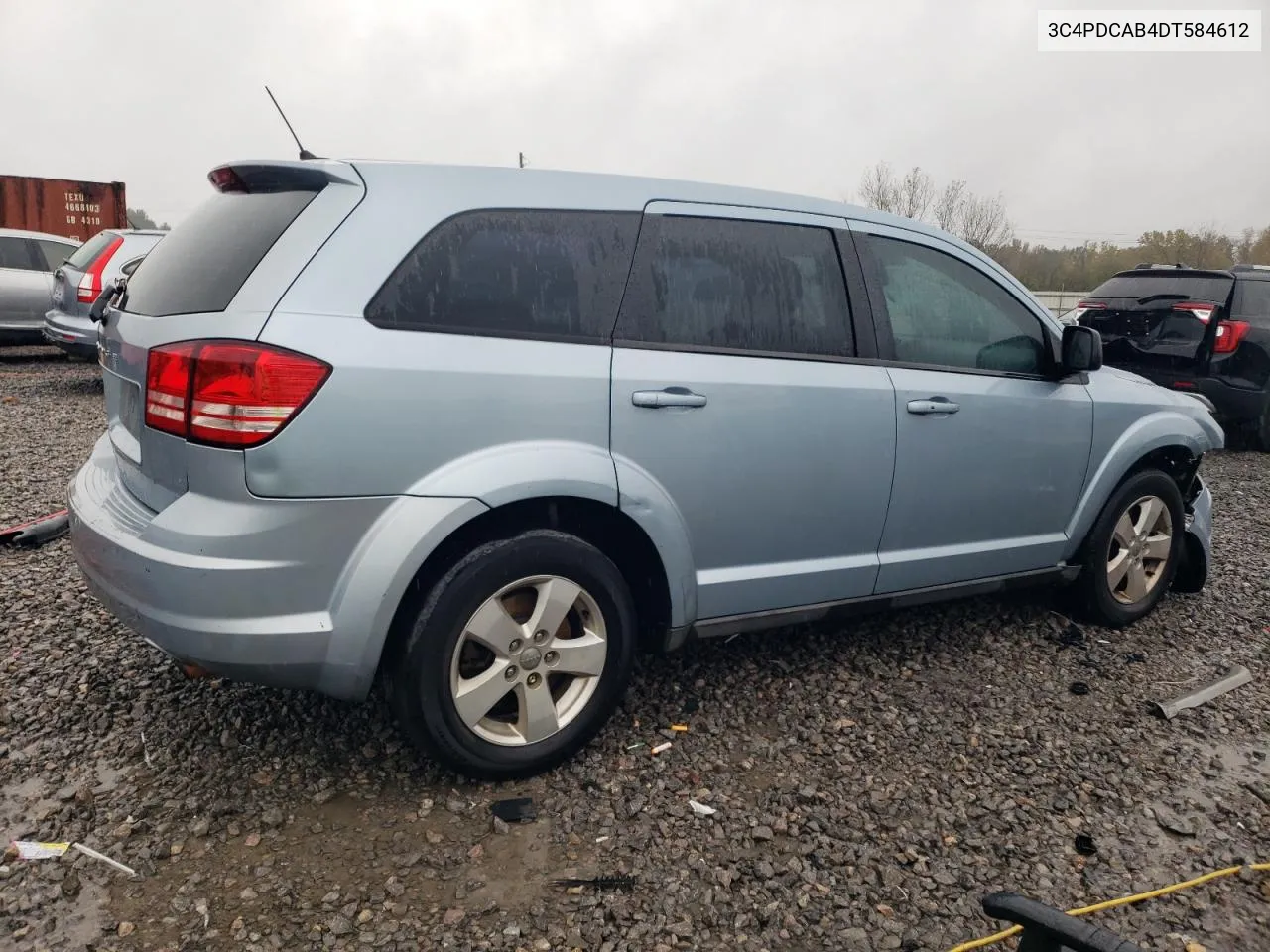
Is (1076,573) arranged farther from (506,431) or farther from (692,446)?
(506,431)

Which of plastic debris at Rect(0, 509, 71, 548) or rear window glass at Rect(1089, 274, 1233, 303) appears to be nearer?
plastic debris at Rect(0, 509, 71, 548)

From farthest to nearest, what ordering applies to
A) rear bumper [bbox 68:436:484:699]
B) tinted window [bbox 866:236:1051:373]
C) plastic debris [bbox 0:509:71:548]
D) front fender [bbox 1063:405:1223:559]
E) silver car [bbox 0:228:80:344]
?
1. silver car [bbox 0:228:80:344]
2. plastic debris [bbox 0:509:71:548]
3. front fender [bbox 1063:405:1223:559]
4. tinted window [bbox 866:236:1051:373]
5. rear bumper [bbox 68:436:484:699]

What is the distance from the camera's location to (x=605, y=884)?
2.32 m

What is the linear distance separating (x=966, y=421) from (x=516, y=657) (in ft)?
6.23

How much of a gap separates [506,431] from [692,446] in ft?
2.00

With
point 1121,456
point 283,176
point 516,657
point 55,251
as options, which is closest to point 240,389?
point 283,176

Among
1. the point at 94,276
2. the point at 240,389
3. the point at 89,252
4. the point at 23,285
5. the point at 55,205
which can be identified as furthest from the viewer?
the point at 55,205

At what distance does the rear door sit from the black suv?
5.97 m

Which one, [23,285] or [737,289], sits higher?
[23,285]

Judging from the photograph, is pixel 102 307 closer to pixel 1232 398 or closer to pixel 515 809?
pixel 515 809

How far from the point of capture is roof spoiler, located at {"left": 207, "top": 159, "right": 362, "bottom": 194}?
2.46 m

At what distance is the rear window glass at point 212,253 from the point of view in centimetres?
244

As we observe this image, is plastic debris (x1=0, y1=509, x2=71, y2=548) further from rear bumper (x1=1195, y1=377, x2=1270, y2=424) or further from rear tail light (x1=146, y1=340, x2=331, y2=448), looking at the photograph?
rear bumper (x1=1195, y1=377, x2=1270, y2=424)

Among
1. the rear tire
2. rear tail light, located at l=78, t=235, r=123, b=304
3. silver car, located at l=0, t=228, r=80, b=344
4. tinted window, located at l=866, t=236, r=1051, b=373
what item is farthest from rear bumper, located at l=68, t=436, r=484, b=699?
silver car, located at l=0, t=228, r=80, b=344
